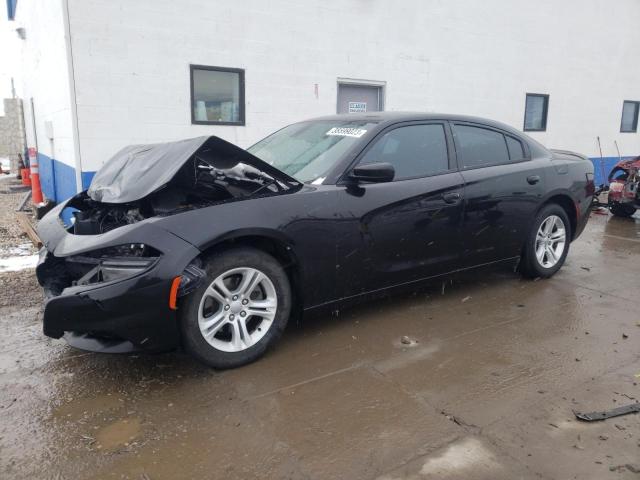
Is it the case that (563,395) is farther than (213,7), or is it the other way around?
(213,7)

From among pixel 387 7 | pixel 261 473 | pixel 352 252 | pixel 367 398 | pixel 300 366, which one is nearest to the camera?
pixel 261 473

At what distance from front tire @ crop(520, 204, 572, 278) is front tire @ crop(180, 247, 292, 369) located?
8.86 ft

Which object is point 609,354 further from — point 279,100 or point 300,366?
point 279,100

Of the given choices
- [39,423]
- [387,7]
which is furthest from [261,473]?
[387,7]

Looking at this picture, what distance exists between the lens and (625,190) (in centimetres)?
868

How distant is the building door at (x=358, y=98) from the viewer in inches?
353

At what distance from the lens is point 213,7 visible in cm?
745

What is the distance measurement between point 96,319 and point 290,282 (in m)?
1.24

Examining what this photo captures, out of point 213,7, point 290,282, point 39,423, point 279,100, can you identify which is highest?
point 213,7

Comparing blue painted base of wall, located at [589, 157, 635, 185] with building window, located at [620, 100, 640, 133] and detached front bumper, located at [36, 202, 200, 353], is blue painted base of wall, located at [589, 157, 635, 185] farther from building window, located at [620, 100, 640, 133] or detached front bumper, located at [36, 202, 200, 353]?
detached front bumper, located at [36, 202, 200, 353]

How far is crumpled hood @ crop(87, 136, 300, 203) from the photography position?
127 inches

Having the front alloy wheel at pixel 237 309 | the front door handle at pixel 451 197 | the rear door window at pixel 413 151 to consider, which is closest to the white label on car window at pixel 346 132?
the rear door window at pixel 413 151

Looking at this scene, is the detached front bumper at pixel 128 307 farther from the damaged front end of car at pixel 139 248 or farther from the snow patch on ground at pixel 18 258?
the snow patch on ground at pixel 18 258

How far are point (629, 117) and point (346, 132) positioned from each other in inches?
528
